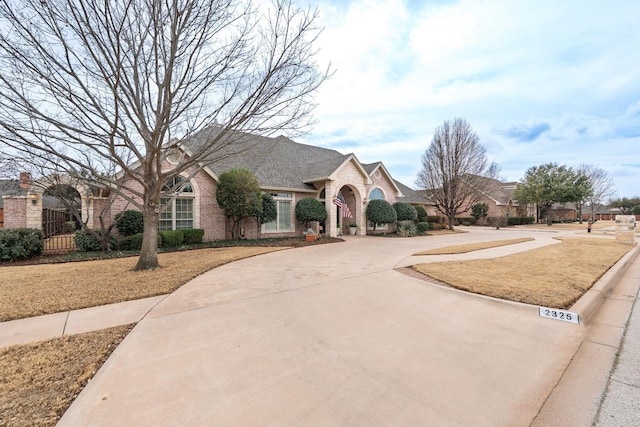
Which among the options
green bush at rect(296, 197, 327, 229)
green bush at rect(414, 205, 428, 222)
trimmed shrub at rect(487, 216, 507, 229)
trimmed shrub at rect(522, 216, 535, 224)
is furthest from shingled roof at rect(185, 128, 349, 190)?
trimmed shrub at rect(522, 216, 535, 224)

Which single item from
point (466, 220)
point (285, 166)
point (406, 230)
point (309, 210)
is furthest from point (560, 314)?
point (466, 220)

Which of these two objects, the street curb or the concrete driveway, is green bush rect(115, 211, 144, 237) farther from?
the street curb

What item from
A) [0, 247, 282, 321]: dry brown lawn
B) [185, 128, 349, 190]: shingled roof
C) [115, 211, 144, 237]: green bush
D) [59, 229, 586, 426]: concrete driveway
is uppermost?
[185, 128, 349, 190]: shingled roof

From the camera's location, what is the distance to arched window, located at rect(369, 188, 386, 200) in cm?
2055

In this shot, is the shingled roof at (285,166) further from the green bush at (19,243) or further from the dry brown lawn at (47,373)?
the dry brown lawn at (47,373)

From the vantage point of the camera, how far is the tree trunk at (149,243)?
7.84 metres

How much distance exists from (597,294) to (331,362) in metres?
5.98

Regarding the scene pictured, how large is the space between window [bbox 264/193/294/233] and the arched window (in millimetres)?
6601

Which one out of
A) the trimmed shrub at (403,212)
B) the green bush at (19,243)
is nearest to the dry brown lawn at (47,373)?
the green bush at (19,243)

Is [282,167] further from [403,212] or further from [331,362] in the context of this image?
[331,362]

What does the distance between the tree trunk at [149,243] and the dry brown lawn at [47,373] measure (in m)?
4.36

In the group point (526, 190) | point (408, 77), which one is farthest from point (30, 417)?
point (526, 190)

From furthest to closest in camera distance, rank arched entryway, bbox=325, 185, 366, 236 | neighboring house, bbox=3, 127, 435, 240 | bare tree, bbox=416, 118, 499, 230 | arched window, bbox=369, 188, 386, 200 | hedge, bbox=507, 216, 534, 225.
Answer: hedge, bbox=507, 216, 534, 225 → bare tree, bbox=416, 118, 499, 230 → arched window, bbox=369, 188, 386, 200 → arched entryway, bbox=325, 185, 366, 236 → neighboring house, bbox=3, 127, 435, 240

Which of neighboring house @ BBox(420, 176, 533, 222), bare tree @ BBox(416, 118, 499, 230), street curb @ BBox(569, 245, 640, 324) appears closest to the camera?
street curb @ BBox(569, 245, 640, 324)
